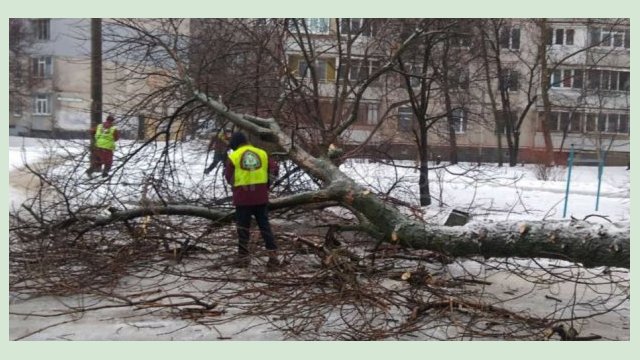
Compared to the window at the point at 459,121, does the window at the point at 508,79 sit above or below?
above

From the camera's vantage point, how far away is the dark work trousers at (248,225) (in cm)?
599

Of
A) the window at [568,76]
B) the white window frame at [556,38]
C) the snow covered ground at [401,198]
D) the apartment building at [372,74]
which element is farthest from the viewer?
the window at [568,76]

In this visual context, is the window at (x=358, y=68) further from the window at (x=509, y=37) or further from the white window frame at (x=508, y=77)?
the white window frame at (x=508, y=77)

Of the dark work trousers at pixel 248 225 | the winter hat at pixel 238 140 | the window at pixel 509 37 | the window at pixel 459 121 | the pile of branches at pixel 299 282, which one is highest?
the window at pixel 509 37

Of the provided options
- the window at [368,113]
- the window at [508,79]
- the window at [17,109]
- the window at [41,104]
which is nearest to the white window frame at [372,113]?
the window at [368,113]

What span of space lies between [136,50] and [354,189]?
14.6 feet

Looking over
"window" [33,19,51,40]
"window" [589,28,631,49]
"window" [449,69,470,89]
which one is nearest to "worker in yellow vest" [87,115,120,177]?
"window" [33,19,51,40]

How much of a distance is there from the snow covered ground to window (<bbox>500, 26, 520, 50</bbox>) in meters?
2.60

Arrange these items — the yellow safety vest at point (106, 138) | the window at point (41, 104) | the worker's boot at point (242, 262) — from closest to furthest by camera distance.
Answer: the worker's boot at point (242, 262), the yellow safety vest at point (106, 138), the window at point (41, 104)

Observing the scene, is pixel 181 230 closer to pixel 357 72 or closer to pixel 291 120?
pixel 291 120

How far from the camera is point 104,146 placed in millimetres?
8266

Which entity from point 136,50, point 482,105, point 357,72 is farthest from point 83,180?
point 482,105

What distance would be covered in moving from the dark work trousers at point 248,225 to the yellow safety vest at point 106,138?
3184mm

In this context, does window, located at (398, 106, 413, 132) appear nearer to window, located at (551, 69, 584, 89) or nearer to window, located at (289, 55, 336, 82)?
window, located at (289, 55, 336, 82)
